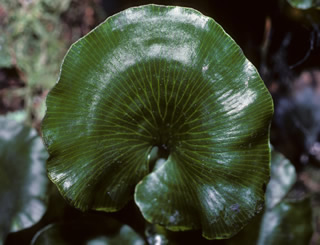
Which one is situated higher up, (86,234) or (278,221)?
(86,234)

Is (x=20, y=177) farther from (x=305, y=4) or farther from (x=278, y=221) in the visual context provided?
(x=305, y=4)

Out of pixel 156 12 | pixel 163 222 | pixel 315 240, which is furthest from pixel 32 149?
pixel 315 240

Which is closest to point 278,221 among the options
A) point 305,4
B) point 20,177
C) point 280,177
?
point 280,177

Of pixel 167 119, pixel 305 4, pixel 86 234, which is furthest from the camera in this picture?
pixel 305 4

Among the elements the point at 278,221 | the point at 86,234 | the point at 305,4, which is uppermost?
the point at 305,4

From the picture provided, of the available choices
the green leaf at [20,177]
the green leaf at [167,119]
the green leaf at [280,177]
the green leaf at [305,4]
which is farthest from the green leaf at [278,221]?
the green leaf at [20,177]

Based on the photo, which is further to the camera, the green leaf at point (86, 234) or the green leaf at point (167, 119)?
the green leaf at point (86, 234)

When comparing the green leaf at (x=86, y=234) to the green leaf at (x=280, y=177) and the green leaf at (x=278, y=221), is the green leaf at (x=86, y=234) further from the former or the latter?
the green leaf at (x=280, y=177)
